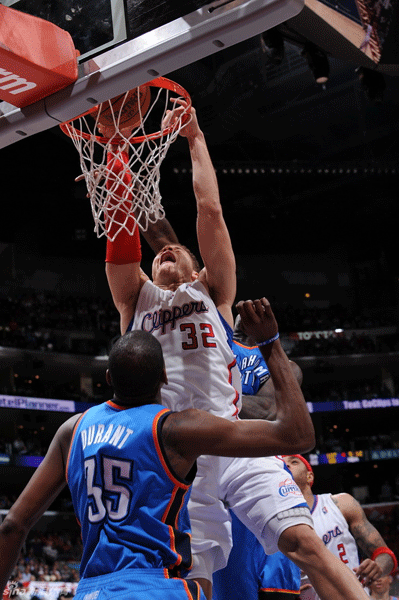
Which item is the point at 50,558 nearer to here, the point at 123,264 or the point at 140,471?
the point at 123,264

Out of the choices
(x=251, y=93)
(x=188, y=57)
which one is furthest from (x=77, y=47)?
(x=251, y=93)

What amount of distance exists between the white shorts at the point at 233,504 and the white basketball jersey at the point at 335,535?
148 cm

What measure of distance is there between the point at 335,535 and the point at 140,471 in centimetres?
290

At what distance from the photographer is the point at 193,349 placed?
3393 millimetres

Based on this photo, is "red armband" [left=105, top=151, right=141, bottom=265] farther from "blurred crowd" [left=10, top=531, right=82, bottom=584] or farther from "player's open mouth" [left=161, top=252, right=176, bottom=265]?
"blurred crowd" [left=10, top=531, right=82, bottom=584]

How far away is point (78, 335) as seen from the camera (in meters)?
17.5

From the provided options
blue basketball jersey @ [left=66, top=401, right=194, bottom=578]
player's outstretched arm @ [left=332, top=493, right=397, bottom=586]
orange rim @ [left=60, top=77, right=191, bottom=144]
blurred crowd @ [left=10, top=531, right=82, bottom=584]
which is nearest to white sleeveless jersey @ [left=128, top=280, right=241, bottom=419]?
orange rim @ [left=60, top=77, right=191, bottom=144]

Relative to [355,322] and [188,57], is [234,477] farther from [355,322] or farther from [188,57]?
[355,322]

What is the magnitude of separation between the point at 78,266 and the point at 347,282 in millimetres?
8545

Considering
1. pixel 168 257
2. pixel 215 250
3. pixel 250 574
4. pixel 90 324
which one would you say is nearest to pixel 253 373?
pixel 168 257

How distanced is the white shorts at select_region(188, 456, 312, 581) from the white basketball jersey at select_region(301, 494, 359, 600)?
1478 mm

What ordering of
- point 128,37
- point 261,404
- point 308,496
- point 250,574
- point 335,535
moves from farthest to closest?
point 308,496 < point 335,535 < point 261,404 < point 250,574 < point 128,37

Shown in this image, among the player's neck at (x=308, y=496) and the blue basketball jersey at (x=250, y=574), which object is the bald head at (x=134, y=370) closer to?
the blue basketball jersey at (x=250, y=574)

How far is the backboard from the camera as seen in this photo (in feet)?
8.59
